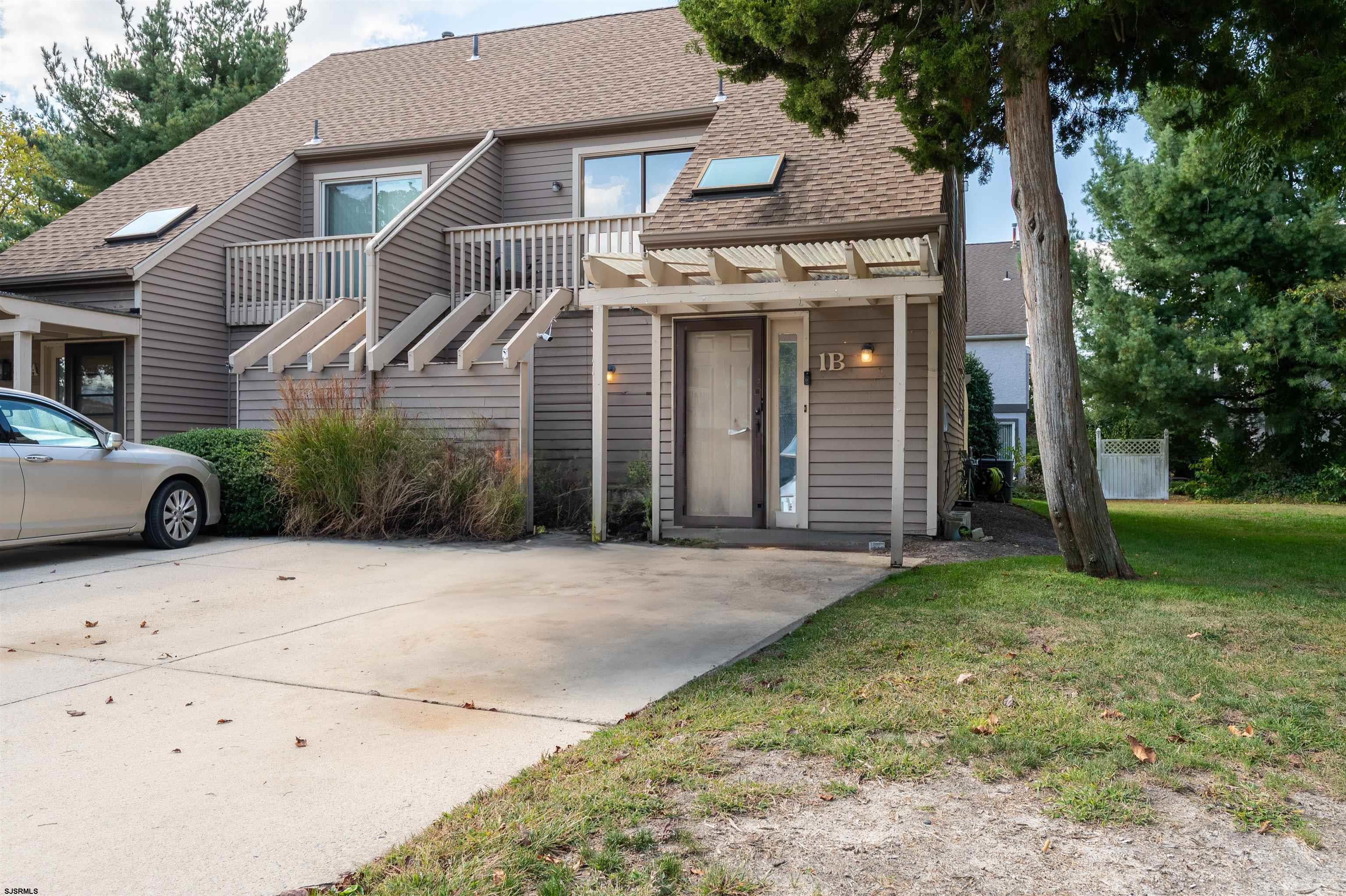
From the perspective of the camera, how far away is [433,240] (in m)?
12.3

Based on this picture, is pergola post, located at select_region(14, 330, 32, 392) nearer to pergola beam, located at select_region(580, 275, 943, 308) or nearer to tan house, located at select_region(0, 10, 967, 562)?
tan house, located at select_region(0, 10, 967, 562)

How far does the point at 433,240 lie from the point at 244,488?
4707mm

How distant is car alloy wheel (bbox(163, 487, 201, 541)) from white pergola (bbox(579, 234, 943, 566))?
3811 mm

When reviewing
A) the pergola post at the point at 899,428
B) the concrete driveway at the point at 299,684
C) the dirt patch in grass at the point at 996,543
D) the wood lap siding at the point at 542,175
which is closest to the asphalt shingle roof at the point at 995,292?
the dirt patch in grass at the point at 996,543

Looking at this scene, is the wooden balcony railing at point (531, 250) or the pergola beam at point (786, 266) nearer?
the pergola beam at point (786, 266)

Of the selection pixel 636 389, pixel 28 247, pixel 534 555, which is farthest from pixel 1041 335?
pixel 28 247

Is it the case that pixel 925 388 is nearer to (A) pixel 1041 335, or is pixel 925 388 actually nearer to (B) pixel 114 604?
(A) pixel 1041 335

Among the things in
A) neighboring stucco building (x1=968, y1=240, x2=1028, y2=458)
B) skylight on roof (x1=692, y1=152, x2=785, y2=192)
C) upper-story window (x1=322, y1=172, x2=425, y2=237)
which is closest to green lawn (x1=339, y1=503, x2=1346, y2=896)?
skylight on roof (x1=692, y1=152, x2=785, y2=192)

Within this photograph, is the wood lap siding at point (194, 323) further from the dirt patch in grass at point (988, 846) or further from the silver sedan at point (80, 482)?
the dirt patch in grass at point (988, 846)

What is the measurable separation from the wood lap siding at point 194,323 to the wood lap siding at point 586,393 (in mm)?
5136

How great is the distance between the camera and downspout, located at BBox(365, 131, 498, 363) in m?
11.2

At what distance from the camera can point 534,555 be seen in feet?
26.9

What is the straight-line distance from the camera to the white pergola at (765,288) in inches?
320

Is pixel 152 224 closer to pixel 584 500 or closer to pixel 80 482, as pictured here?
pixel 80 482
